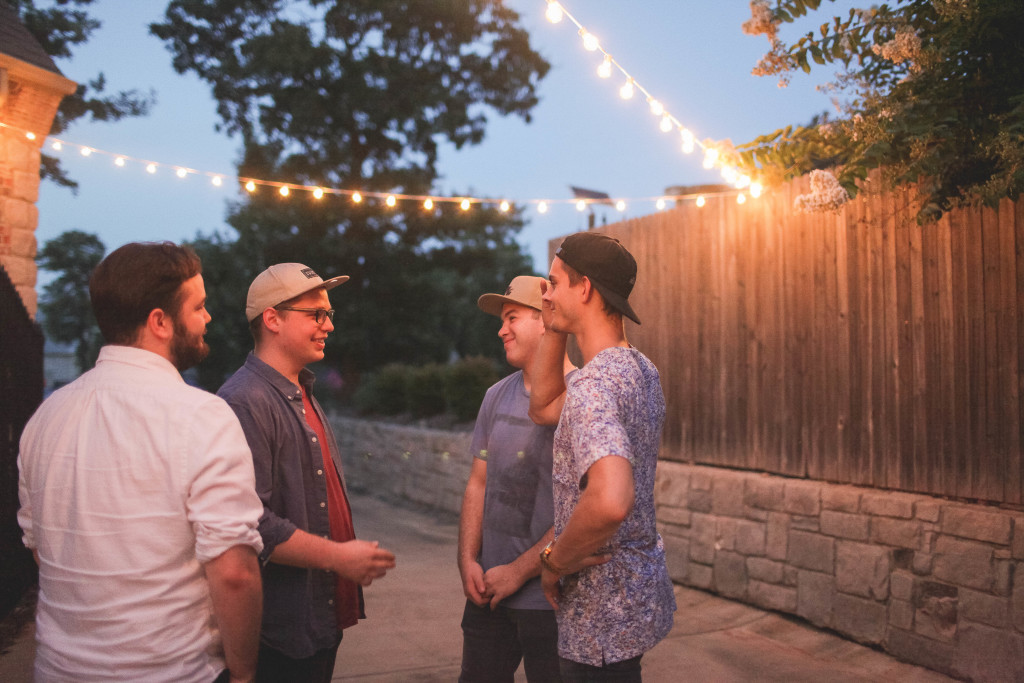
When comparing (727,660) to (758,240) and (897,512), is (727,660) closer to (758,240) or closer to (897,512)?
(897,512)

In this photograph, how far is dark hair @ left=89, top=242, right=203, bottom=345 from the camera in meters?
1.85

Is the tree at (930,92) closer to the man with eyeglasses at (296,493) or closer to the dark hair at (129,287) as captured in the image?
the man with eyeglasses at (296,493)

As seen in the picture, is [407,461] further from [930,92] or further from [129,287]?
[129,287]

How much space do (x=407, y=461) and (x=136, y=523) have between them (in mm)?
9499

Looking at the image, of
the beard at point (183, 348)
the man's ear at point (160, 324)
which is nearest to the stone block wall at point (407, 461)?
the beard at point (183, 348)

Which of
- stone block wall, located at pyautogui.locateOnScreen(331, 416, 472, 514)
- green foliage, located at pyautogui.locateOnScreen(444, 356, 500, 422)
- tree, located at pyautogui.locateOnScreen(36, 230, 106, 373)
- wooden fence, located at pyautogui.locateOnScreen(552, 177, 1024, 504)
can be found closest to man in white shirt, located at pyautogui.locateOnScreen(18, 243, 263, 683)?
wooden fence, located at pyautogui.locateOnScreen(552, 177, 1024, 504)

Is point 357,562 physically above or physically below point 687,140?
below

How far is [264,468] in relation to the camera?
Answer: 91.7 inches

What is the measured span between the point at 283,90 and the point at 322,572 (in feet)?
51.9

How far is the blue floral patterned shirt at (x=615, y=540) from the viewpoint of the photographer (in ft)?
6.43

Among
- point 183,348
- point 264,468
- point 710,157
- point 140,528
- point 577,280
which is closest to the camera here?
point 140,528

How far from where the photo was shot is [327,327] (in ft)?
8.95

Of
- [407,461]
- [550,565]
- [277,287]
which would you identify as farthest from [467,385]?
[550,565]

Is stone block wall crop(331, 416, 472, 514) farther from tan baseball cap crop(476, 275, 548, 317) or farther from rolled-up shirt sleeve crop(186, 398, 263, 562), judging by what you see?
rolled-up shirt sleeve crop(186, 398, 263, 562)
